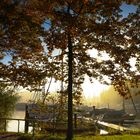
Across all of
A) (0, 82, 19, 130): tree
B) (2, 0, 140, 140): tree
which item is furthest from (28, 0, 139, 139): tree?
(0, 82, 19, 130): tree

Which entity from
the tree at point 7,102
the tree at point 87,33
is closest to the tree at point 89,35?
the tree at point 87,33

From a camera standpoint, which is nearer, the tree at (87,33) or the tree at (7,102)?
the tree at (87,33)

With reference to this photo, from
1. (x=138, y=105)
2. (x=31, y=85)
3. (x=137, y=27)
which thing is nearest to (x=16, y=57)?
(x=31, y=85)

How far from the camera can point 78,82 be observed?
22.9m

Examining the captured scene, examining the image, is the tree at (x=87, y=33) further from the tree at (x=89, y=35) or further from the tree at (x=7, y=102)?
the tree at (x=7, y=102)

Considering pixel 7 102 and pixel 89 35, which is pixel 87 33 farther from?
pixel 7 102

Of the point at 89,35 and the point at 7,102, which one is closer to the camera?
the point at 89,35

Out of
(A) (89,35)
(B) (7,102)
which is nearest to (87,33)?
(A) (89,35)

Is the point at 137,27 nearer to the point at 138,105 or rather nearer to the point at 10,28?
the point at 10,28

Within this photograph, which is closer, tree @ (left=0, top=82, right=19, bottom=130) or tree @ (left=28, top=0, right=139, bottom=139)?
tree @ (left=28, top=0, right=139, bottom=139)

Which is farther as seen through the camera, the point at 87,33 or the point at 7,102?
the point at 7,102

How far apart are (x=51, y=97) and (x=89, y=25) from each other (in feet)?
29.3

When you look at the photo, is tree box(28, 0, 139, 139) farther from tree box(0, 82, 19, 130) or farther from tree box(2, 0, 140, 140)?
tree box(0, 82, 19, 130)

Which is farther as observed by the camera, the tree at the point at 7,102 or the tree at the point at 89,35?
the tree at the point at 7,102
